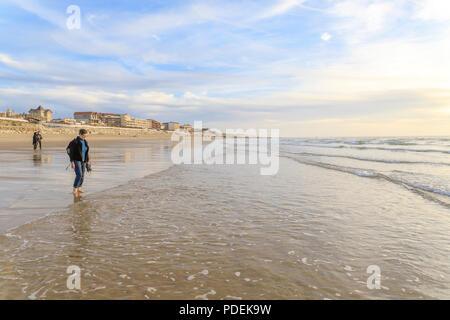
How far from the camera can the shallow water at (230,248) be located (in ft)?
11.5

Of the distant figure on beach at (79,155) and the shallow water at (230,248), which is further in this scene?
the distant figure on beach at (79,155)

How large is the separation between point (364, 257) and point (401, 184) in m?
9.42

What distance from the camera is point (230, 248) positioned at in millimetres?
4793

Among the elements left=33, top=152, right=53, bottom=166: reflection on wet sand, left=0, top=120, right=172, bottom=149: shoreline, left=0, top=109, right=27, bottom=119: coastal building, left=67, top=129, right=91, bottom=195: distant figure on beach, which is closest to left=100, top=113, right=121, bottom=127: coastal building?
left=0, top=109, right=27, bottom=119: coastal building

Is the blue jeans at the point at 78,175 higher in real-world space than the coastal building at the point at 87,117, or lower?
lower

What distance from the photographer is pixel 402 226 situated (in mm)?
6289

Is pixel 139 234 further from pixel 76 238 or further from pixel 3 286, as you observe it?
pixel 3 286

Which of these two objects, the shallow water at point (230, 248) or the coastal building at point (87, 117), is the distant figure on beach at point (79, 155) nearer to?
the shallow water at point (230, 248)

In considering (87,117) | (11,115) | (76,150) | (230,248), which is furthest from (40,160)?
(87,117)

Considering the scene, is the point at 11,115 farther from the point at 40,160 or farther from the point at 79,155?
the point at 79,155

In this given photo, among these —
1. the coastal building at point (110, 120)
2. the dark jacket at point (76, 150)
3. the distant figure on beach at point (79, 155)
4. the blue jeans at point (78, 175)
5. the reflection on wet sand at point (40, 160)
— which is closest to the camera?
the blue jeans at point (78, 175)

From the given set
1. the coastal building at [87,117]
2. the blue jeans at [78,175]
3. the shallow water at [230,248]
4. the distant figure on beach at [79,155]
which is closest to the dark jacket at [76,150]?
the distant figure on beach at [79,155]

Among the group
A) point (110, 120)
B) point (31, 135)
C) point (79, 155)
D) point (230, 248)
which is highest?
point (110, 120)
